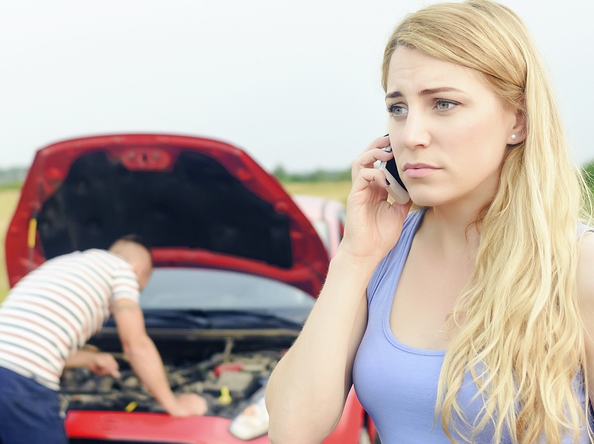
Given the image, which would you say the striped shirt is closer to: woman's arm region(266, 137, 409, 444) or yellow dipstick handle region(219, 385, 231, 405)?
yellow dipstick handle region(219, 385, 231, 405)

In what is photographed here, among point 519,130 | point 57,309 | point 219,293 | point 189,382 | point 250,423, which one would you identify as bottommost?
point 189,382

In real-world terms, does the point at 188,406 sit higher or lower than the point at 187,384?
higher

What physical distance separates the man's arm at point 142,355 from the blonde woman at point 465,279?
1.25 m

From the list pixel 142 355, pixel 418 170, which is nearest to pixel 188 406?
pixel 142 355

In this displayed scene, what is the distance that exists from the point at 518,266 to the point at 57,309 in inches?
76.6

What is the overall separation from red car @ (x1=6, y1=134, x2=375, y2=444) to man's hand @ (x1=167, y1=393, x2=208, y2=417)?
0.15 ft

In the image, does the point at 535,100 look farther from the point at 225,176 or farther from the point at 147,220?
the point at 147,220

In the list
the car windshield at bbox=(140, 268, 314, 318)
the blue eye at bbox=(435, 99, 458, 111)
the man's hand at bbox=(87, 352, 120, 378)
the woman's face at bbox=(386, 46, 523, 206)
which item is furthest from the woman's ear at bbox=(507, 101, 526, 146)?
the man's hand at bbox=(87, 352, 120, 378)

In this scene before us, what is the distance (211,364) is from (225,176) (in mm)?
1061


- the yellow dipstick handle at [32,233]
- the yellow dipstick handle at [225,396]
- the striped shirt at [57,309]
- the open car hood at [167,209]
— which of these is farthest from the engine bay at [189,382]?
the yellow dipstick handle at [32,233]

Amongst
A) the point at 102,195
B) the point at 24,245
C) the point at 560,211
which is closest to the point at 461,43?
the point at 560,211

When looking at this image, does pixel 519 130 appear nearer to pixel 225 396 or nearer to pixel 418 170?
pixel 418 170

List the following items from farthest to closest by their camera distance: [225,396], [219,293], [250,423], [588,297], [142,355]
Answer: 1. [219,293]
2. [225,396]
3. [142,355]
4. [250,423]
5. [588,297]

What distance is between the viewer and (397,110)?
4.73 ft
